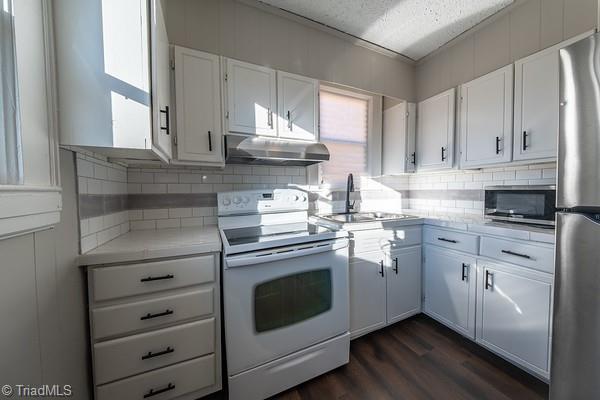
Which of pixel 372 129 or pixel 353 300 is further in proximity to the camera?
pixel 372 129

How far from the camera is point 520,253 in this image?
4.78 feet

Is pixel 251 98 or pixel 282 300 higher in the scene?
pixel 251 98

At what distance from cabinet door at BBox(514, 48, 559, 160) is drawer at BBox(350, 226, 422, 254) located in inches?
37.6

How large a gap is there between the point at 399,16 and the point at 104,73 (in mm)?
2134

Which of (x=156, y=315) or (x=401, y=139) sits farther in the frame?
(x=401, y=139)

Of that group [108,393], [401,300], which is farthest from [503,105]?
[108,393]

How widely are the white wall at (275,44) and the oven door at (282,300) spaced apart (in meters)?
1.55

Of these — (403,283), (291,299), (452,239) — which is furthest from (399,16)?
(291,299)

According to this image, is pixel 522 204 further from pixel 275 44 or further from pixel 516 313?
pixel 275 44

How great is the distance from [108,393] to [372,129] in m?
2.89

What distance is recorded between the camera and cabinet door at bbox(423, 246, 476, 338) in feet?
5.65

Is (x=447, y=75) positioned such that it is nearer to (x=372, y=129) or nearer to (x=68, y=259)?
(x=372, y=129)

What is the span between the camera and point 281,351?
1325 millimetres

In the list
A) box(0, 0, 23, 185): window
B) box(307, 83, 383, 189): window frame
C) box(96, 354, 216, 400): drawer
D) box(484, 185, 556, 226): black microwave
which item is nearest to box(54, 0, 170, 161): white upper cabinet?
box(0, 0, 23, 185): window
